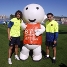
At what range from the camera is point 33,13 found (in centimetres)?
713

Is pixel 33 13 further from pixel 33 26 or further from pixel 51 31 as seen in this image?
pixel 51 31

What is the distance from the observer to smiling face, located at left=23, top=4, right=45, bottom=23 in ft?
23.5

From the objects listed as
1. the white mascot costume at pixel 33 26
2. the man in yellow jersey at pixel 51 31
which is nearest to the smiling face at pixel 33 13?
the white mascot costume at pixel 33 26

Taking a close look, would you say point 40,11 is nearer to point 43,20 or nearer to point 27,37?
point 43,20

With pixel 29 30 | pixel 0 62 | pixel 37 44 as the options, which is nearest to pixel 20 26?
pixel 29 30

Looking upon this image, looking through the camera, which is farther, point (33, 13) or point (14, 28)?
point (33, 13)

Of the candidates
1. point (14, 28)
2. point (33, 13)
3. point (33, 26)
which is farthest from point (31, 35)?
Result: point (33, 13)

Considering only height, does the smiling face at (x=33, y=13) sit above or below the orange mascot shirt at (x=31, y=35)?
above

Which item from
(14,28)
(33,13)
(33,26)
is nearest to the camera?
(14,28)

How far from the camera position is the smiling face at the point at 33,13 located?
23.5ft

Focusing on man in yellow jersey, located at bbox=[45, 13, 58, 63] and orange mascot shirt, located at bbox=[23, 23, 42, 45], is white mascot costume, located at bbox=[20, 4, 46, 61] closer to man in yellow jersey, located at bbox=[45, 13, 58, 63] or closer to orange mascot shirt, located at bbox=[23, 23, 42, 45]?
orange mascot shirt, located at bbox=[23, 23, 42, 45]

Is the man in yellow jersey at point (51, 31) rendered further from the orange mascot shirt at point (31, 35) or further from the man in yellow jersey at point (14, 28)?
the man in yellow jersey at point (14, 28)

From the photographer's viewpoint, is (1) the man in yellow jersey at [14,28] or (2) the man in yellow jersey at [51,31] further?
(2) the man in yellow jersey at [51,31]

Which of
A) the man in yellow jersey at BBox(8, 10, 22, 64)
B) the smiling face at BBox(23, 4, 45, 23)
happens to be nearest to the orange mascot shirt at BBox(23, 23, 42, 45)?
the smiling face at BBox(23, 4, 45, 23)
